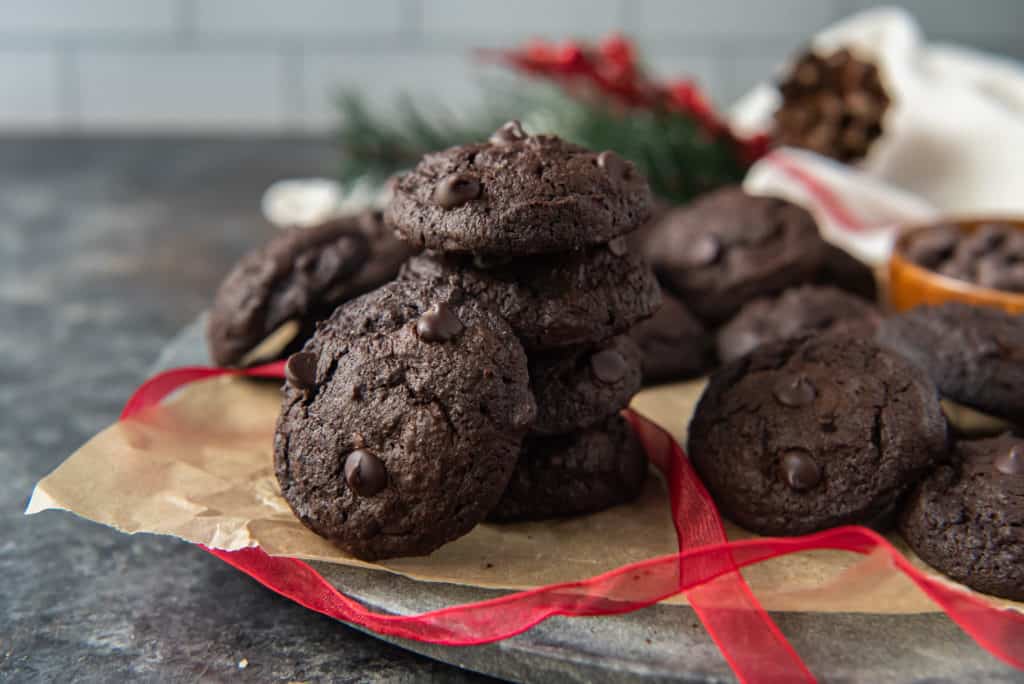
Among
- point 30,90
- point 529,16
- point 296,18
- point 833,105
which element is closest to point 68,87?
point 30,90

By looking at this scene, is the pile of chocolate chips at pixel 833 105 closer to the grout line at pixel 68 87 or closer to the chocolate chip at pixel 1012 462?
the chocolate chip at pixel 1012 462

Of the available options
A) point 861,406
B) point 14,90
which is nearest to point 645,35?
point 14,90

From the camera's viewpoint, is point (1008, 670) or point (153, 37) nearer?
point (1008, 670)

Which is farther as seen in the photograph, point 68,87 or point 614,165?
point 68,87

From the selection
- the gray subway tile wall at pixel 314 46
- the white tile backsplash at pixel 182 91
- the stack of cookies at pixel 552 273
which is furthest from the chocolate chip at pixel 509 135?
the white tile backsplash at pixel 182 91

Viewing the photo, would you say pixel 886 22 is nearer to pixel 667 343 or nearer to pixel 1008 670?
pixel 667 343

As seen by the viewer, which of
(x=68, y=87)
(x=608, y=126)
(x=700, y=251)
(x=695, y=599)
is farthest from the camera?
(x=68, y=87)

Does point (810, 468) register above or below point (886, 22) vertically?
below

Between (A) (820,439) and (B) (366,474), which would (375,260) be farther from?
(A) (820,439)
